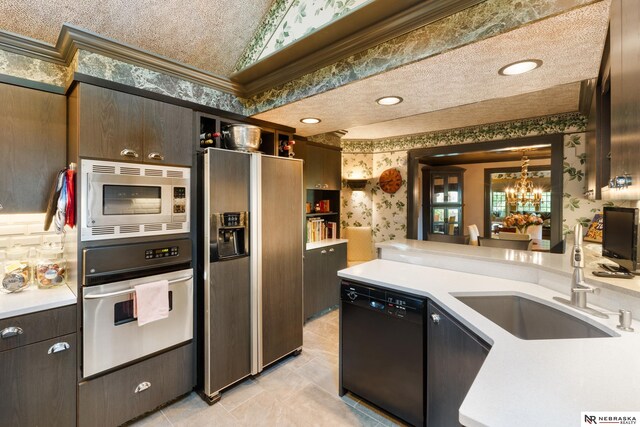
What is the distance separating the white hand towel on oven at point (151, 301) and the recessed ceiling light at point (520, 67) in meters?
2.46

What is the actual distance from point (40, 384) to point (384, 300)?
2.00 meters

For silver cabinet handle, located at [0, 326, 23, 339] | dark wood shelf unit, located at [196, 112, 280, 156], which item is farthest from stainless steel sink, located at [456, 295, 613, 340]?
silver cabinet handle, located at [0, 326, 23, 339]

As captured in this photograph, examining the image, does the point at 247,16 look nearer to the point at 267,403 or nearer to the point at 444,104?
the point at 444,104

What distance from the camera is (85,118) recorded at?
1.65 m

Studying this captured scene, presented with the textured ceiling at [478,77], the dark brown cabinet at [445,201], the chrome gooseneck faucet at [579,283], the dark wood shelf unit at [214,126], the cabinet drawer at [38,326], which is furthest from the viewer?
the dark brown cabinet at [445,201]

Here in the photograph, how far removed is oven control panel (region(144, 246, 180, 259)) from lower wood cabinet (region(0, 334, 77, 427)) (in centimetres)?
57

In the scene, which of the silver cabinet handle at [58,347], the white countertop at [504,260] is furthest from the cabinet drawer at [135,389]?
the white countertop at [504,260]

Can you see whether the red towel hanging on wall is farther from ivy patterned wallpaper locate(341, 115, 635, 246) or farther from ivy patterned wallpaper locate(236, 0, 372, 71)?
ivy patterned wallpaper locate(341, 115, 635, 246)

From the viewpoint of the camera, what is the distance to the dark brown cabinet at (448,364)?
1.32 meters

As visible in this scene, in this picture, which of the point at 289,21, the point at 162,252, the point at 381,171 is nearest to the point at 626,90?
the point at 289,21

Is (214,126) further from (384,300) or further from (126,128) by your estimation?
(384,300)

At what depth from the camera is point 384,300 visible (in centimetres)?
182

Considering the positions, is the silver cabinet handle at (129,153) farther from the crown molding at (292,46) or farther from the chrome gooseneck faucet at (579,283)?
the chrome gooseneck faucet at (579,283)

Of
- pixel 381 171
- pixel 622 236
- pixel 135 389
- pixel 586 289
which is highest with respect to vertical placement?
pixel 381 171
